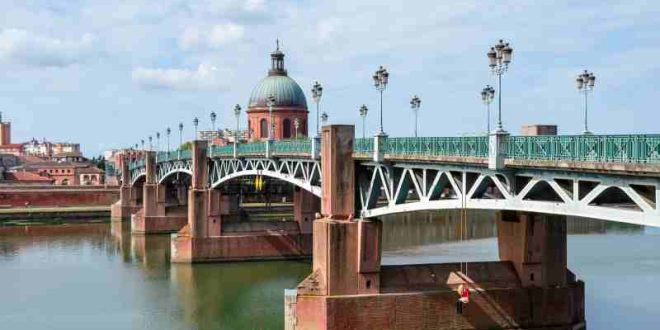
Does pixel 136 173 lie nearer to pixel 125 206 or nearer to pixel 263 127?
pixel 125 206

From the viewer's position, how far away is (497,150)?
25.5 metres

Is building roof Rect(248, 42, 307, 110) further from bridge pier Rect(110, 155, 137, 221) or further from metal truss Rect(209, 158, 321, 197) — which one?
metal truss Rect(209, 158, 321, 197)

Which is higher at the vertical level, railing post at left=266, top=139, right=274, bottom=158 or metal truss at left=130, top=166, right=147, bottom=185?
railing post at left=266, top=139, right=274, bottom=158

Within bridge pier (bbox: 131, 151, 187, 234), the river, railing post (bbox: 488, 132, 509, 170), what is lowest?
the river

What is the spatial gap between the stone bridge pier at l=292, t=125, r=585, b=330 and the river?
349 centimetres

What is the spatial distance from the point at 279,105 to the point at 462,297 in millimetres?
73274

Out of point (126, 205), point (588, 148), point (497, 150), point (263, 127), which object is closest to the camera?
point (588, 148)

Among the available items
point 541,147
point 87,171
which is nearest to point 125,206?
point 87,171

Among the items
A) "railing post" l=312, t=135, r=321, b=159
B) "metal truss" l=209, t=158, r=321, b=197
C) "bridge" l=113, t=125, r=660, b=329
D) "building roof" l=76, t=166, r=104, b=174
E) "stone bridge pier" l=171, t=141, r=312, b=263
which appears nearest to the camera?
"bridge" l=113, t=125, r=660, b=329

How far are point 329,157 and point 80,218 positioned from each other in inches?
2647

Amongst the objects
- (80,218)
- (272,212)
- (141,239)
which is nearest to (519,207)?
(141,239)

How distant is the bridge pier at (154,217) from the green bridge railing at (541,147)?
46.0 m

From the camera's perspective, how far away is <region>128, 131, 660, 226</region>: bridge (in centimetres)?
2072

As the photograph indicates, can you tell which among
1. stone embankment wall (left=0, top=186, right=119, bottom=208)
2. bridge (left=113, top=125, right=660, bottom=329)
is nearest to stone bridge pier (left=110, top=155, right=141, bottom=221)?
stone embankment wall (left=0, top=186, right=119, bottom=208)
